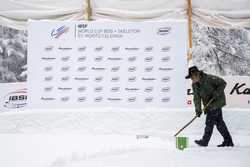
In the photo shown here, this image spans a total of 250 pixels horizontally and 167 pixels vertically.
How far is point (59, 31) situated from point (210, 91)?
320 cm

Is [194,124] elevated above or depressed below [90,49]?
below

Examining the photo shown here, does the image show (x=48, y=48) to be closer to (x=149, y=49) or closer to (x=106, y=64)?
(x=106, y=64)

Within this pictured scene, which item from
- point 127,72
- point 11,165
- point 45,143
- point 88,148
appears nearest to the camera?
point 11,165

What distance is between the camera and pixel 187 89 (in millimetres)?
9211

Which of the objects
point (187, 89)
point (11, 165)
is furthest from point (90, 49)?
point (11, 165)

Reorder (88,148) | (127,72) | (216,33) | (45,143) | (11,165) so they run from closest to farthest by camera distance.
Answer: (11,165), (88,148), (45,143), (127,72), (216,33)

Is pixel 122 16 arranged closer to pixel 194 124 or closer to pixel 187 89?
pixel 187 89

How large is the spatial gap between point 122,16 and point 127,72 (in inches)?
62.0

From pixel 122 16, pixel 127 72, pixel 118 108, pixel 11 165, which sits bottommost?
pixel 11 165

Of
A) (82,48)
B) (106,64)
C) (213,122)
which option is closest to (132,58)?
(106,64)

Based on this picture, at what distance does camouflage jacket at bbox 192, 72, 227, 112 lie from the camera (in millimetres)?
7539

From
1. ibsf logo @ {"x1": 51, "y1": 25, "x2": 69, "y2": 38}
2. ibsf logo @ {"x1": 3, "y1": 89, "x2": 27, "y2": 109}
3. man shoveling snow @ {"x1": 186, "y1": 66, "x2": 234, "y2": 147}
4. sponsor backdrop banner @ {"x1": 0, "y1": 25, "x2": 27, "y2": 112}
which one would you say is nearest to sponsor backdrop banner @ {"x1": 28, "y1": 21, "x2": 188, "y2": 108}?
ibsf logo @ {"x1": 51, "y1": 25, "x2": 69, "y2": 38}

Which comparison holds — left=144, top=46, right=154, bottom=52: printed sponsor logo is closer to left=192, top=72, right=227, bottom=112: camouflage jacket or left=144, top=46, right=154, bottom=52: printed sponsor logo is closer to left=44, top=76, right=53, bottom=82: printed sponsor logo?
left=192, top=72, right=227, bottom=112: camouflage jacket

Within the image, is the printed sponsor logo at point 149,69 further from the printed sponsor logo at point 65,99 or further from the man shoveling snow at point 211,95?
the printed sponsor logo at point 65,99
